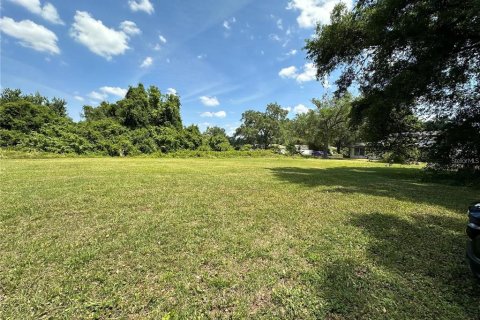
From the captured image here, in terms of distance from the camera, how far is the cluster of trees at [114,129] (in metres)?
25.6

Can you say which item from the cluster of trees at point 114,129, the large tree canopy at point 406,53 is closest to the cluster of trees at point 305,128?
→ the large tree canopy at point 406,53

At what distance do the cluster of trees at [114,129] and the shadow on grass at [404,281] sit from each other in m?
29.0

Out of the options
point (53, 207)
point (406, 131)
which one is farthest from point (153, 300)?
point (406, 131)

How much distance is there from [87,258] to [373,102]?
488 inches

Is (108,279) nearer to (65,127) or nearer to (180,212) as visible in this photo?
(180,212)

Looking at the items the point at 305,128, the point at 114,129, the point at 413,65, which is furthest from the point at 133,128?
the point at 413,65

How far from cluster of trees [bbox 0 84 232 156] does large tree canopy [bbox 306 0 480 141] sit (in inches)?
920

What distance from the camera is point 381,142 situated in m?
13.4

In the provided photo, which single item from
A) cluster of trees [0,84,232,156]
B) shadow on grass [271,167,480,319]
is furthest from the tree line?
shadow on grass [271,167,480,319]

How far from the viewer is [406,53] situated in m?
10.9

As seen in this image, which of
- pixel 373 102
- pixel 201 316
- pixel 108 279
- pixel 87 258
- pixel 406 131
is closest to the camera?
pixel 201 316

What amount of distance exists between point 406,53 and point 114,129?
29.1 meters

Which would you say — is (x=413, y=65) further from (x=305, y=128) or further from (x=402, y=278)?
(x=305, y=128)

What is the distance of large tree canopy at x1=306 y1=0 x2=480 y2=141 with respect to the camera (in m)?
9.45
